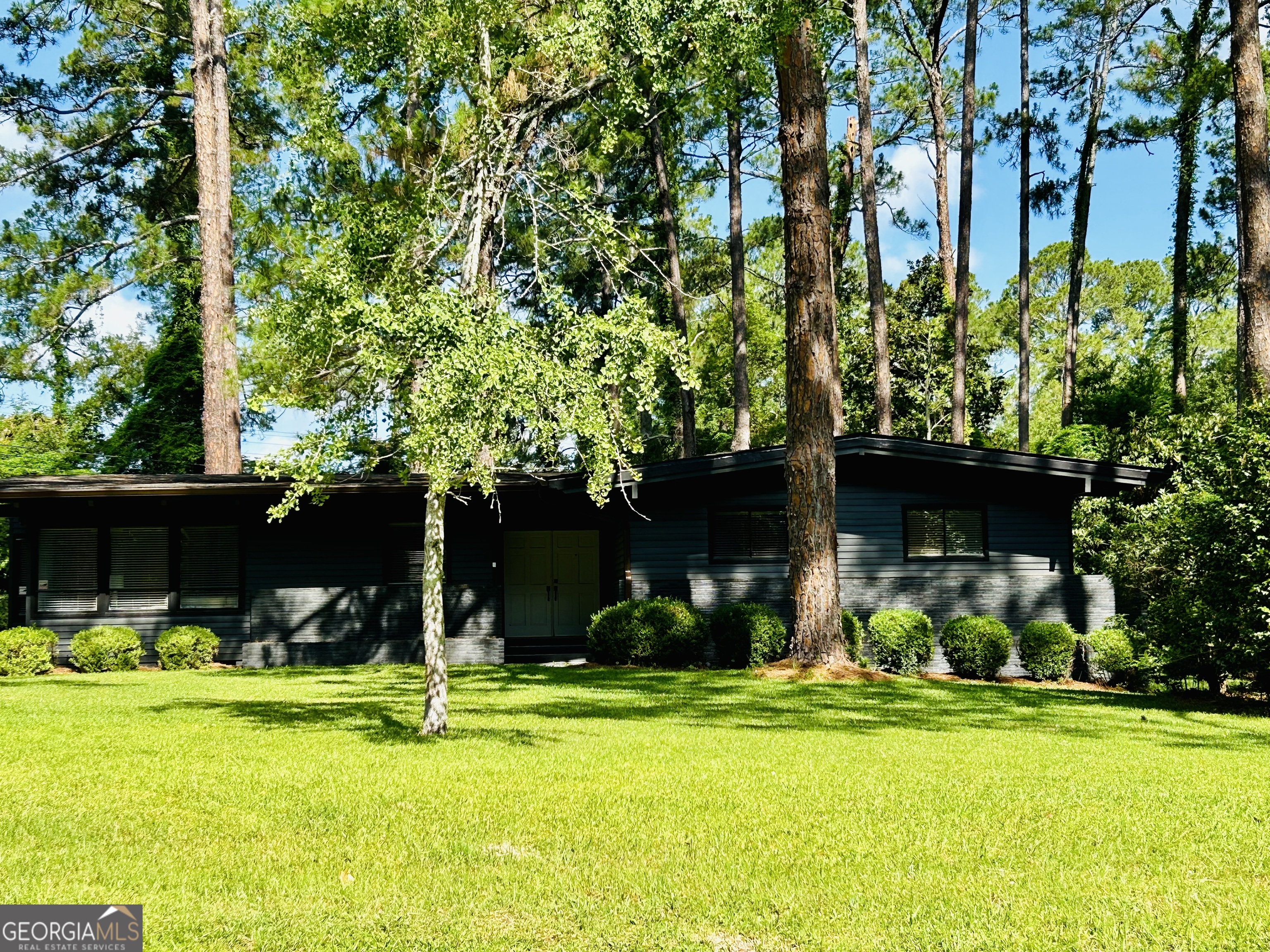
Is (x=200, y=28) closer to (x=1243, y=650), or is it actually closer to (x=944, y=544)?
(x=944, y=544)

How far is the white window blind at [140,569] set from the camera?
20.2m

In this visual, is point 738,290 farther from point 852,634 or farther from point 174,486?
point 174,486

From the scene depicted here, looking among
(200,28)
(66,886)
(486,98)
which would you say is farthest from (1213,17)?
(66,886)

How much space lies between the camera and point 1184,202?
30.8 m

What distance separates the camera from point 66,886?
4.91m

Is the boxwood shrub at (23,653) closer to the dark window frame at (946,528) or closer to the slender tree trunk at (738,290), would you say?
the dark window frame at (946,528)

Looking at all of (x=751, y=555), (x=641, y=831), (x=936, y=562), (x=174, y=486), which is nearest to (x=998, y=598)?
(x=936, y=562)

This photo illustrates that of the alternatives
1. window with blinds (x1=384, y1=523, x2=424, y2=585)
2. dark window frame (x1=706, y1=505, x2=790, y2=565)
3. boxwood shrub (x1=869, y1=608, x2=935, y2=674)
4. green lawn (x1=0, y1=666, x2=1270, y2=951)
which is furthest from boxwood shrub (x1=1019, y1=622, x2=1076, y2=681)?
window with blinds (x1=384, y1=523, x2=424, y2=585)

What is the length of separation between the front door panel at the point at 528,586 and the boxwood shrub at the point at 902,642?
725cm

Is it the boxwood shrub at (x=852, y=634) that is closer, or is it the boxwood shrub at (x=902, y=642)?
the boxwood shrub at (x=852, y=634)

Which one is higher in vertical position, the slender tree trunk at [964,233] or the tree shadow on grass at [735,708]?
the slender tree trunk at [964,233]

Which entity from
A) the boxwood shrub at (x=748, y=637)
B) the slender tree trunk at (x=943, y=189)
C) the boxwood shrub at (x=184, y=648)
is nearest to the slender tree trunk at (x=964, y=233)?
the slender tree trunk at (x=943, y=189)

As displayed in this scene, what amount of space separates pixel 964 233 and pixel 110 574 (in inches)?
834

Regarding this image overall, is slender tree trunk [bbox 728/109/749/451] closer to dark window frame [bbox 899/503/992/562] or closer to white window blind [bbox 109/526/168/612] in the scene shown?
dark window frame [bbox 899/503/992/562]
